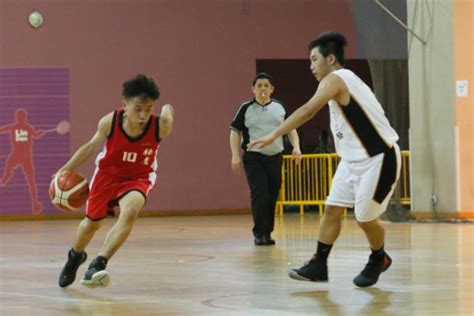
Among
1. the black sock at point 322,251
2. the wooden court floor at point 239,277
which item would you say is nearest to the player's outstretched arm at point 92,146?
the wooden court floor at point 239,277

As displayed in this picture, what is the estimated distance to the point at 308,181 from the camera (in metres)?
24.9

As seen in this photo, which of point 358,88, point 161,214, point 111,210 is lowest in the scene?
point 161,214

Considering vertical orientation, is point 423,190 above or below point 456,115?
below

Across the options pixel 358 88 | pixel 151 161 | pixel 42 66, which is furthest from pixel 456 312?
pixel 42 66

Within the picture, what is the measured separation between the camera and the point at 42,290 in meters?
8.88

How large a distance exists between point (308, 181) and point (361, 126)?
16.2m

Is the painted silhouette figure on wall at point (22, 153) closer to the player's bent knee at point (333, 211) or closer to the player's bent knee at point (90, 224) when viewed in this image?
the player's bent knee at point (90, 224)

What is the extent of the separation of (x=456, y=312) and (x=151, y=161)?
2966mm

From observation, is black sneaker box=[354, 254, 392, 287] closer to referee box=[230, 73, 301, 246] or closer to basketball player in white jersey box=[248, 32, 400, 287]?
basketball player in white jersey box=[248, 32, 400, 287]

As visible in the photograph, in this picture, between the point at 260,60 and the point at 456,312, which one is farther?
the point at 260,60

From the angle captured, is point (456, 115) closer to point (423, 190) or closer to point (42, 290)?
point (423, 190)

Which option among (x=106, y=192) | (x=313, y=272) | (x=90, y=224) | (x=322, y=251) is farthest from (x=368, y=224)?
(x=90, y=224)

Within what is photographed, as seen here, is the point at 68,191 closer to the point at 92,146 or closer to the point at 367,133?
the point at 92,146

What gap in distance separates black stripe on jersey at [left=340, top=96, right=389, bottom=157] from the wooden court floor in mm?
1018
